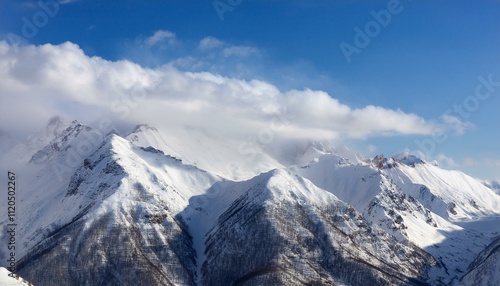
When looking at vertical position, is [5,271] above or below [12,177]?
below

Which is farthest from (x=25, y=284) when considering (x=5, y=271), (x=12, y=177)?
(x=12, y=177)

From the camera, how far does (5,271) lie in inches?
7559

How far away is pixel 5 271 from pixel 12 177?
47.1m

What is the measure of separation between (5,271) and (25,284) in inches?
322

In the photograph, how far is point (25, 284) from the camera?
19438cm

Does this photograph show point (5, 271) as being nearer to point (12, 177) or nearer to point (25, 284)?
point (25, 284)

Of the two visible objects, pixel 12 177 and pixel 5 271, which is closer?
pixel 12 177

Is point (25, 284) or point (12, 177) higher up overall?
point (12, 177)

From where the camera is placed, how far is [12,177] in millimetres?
163125

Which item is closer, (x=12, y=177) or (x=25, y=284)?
(x=12, y=177)

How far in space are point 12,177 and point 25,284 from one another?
50969mm
